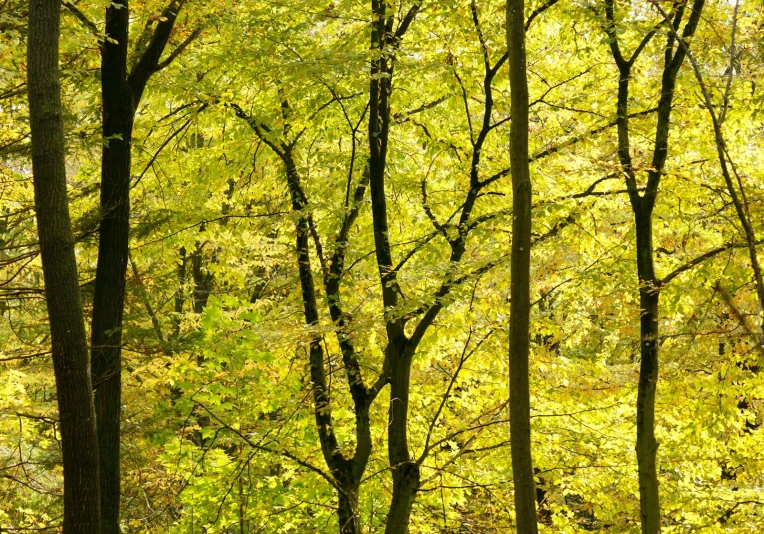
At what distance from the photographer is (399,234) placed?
33.7 ft

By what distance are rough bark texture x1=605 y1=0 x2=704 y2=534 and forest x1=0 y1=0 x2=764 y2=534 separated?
0.02m

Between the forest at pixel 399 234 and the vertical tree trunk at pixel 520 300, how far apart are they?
1.66 meters

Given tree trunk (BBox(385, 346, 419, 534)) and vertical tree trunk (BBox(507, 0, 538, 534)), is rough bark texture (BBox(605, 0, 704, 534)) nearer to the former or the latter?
tree trunk (BBox(385, 346, 419, 534))

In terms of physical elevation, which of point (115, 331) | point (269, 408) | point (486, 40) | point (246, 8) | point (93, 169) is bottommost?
point (269, 408)

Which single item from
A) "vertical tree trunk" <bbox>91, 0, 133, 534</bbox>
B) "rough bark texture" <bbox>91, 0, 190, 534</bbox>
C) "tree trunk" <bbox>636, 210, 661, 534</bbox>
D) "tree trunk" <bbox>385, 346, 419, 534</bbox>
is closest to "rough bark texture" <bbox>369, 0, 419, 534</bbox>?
"tree trunk" <bbox>385, 346, 419, 534</bbox>

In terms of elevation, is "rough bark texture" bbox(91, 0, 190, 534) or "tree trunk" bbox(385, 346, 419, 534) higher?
"rough bark texture" bbox(91, 0, 190, 534)

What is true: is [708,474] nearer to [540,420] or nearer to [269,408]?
[540,420]

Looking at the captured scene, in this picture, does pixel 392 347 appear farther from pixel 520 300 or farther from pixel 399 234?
pixel 520 300

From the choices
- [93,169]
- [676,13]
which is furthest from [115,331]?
[676,13]

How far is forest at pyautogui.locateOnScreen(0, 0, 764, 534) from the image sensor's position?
6.82 m

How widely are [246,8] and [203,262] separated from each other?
8.34 metres

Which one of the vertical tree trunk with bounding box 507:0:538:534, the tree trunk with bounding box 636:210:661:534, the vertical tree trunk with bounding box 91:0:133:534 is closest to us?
the vertical tree trunk with bounding box 507:0:538:534

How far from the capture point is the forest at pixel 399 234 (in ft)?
22.4

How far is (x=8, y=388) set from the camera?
453 inches
